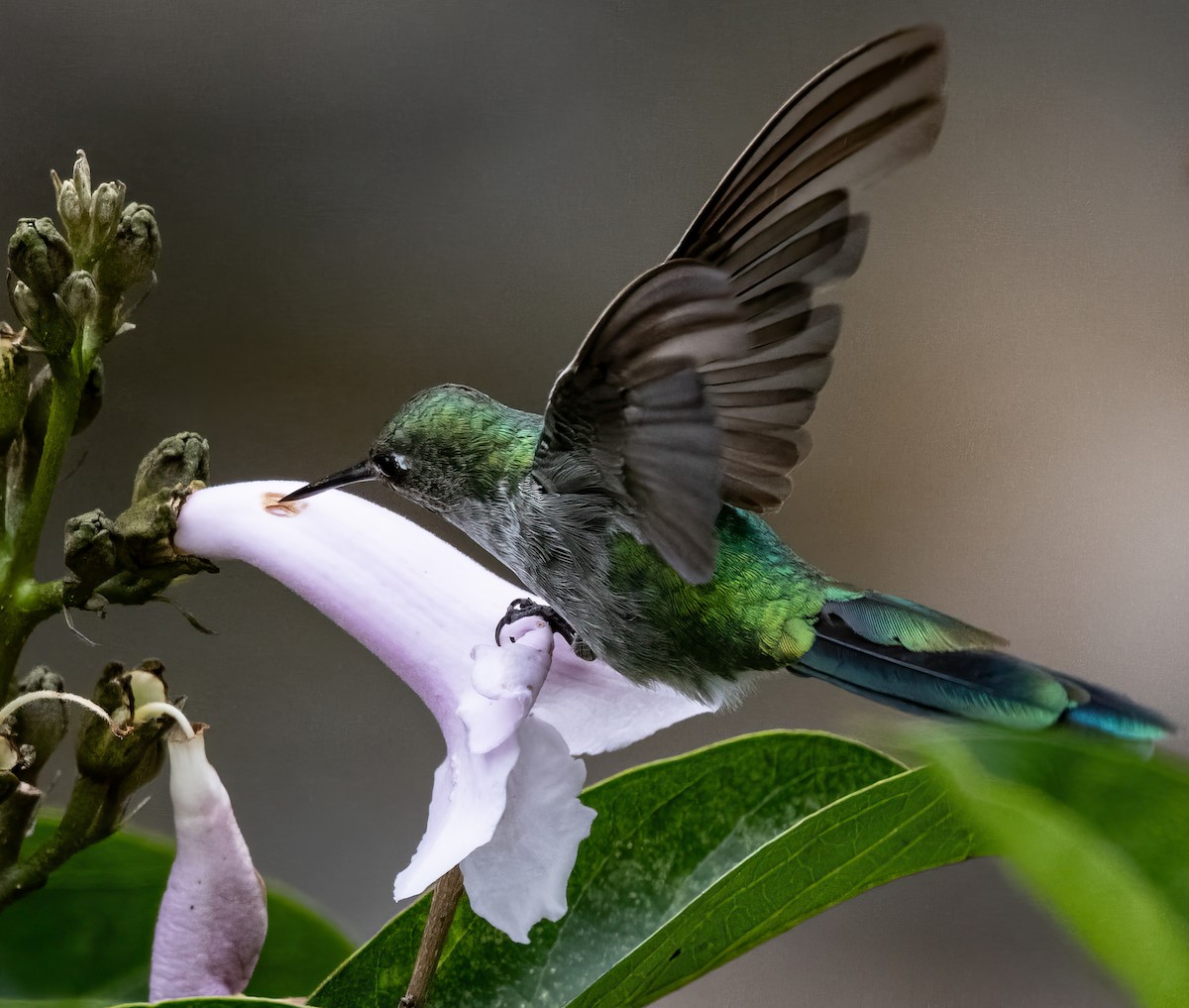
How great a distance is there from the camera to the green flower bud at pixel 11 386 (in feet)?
2.49

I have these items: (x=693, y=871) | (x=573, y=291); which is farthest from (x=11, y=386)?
(x=573, y=291)

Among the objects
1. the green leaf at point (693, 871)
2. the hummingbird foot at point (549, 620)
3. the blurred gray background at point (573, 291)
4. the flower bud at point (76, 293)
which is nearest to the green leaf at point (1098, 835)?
the green leaf at point (693, 871)

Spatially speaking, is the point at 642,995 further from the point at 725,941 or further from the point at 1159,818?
the point at 1159,818

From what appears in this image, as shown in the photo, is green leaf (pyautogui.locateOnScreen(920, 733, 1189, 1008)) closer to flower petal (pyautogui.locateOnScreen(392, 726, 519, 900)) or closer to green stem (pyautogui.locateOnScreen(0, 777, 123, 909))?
flower petal (pyautogui.locateOnScreen(392, 726, 519, 900))

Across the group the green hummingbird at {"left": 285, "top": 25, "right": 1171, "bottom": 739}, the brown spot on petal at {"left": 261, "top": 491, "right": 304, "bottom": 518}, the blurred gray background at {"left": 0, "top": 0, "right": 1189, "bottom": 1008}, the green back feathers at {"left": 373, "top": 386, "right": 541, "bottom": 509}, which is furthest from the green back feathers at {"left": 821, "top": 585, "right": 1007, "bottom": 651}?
the blurred gray background at {"left": 0, "top": 0, "right": 1189, "bottom": 1008}

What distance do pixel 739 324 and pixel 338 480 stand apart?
284mm

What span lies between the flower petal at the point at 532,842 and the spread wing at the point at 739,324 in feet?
0.41

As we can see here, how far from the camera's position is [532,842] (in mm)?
693

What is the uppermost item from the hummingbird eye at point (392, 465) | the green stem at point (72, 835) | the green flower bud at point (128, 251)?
the green flower bud at point (128, 251)

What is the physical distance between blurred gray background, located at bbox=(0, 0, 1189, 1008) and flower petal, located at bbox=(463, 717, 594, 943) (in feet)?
3.84

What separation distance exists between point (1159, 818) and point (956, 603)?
1.76 m

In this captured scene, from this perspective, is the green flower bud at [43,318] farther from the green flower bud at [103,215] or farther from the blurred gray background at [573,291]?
the blurred gray background at [573,291]

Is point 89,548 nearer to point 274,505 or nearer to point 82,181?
point 274,505

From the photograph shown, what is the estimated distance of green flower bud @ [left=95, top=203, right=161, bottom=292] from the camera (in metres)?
0.76
